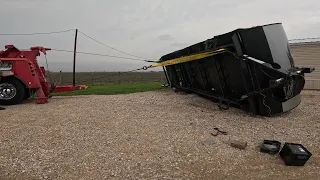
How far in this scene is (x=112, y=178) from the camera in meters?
4.46

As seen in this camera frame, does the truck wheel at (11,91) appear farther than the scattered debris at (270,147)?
Yes

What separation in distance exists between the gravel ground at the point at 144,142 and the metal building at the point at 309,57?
9096 mm

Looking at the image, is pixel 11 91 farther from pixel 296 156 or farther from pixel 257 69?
pixel 296 156

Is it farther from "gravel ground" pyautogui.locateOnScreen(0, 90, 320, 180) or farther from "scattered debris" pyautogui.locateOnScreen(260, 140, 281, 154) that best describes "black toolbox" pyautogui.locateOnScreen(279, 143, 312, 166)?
"scattered debris" pyautogui.locateOnScreen(260, 140, 281, 154)

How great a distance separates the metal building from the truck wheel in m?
15.1

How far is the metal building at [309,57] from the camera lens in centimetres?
1698

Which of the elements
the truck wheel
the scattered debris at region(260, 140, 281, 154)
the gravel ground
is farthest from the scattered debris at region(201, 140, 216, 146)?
the truck wheel

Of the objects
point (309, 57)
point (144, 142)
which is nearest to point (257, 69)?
point (144, 142)

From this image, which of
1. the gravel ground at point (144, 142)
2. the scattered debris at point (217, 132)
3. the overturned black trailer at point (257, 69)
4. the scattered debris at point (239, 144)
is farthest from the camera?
the overturned black trailer at point (257, 69)

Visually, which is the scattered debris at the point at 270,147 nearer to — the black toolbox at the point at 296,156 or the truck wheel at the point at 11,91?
the black toolbox at the point at 296,156

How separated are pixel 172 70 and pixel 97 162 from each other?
9155 mm

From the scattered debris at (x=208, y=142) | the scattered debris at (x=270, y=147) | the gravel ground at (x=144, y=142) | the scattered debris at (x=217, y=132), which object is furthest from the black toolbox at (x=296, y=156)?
the scattered debris at (x=217, y=132)

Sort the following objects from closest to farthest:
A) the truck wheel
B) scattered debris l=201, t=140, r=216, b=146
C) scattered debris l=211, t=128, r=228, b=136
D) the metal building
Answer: scattered debris l=201, t=140, r=216, b=146 → scattered debris l=211, t=128, r=228, b=136 → the truck wheel → the metal building

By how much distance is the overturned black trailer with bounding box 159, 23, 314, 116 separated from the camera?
7319 mm
